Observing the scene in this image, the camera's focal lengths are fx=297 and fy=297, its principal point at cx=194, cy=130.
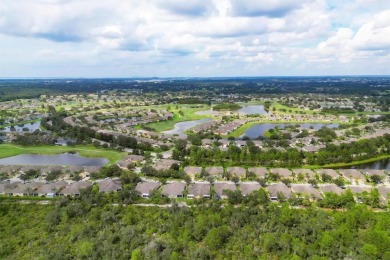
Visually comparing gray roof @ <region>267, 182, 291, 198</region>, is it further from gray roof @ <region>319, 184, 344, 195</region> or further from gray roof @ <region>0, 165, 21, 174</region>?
gray roof @ <region>0, 165, 21, 174</region>

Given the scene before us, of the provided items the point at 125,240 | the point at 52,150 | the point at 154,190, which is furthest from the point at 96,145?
the point at 125,240

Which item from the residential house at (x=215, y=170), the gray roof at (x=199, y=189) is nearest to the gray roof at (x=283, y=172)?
the residential house at (x=215, y=170)

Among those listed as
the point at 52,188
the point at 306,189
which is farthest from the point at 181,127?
the point at 306,189

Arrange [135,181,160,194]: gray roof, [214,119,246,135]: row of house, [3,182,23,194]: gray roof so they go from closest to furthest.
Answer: [135,181,160,194]: gray roof
[3,182,23,194]: gray roof
[214,119,246,135]: row of house

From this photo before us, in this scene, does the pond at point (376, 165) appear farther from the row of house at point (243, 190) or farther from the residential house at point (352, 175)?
the row of house at point (243, 190)

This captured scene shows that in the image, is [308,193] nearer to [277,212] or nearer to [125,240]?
[277,212]

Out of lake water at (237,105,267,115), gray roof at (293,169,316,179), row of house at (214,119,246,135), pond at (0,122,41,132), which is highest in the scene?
lake water at (237,105,267,115)

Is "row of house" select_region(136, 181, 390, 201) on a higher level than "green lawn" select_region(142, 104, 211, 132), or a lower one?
lower

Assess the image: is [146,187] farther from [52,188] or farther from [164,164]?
[52,188]

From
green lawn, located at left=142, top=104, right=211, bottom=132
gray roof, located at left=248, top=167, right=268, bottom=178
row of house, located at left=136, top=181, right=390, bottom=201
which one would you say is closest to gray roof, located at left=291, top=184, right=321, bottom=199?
row of house, located at left=136, top=181, right=390, bottom=201
